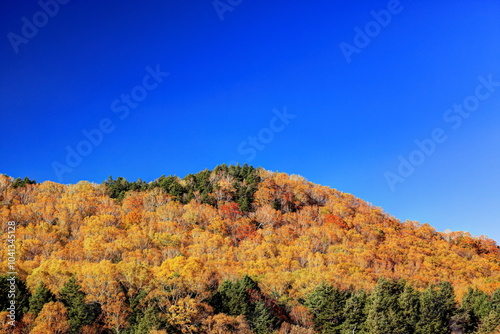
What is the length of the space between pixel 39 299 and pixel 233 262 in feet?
105

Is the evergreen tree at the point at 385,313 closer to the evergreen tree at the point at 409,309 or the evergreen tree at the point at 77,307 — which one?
the evergreen tree at the point at 409,309

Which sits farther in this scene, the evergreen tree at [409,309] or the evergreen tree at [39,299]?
the evergreen tree at [409,309]

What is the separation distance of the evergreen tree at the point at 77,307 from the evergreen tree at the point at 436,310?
3550cm

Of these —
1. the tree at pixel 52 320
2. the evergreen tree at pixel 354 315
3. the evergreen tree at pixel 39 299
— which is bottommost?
the tree at pixel 52 320

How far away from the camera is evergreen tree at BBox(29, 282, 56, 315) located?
3925 cm

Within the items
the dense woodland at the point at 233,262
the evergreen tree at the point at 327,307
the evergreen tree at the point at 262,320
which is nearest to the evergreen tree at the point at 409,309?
the dense woodland at the point at 233,262

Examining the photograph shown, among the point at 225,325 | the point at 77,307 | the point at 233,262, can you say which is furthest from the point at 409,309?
the point at 77,307

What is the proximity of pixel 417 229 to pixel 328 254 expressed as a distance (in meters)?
41.6

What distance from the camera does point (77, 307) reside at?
40062 mm

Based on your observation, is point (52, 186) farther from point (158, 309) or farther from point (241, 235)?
point (158, 309)

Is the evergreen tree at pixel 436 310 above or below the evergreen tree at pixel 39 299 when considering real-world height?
above

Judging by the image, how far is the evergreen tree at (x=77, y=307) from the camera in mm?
39375

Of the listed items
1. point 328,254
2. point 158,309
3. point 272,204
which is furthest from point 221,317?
point 272,204

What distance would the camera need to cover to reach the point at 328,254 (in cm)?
7400
